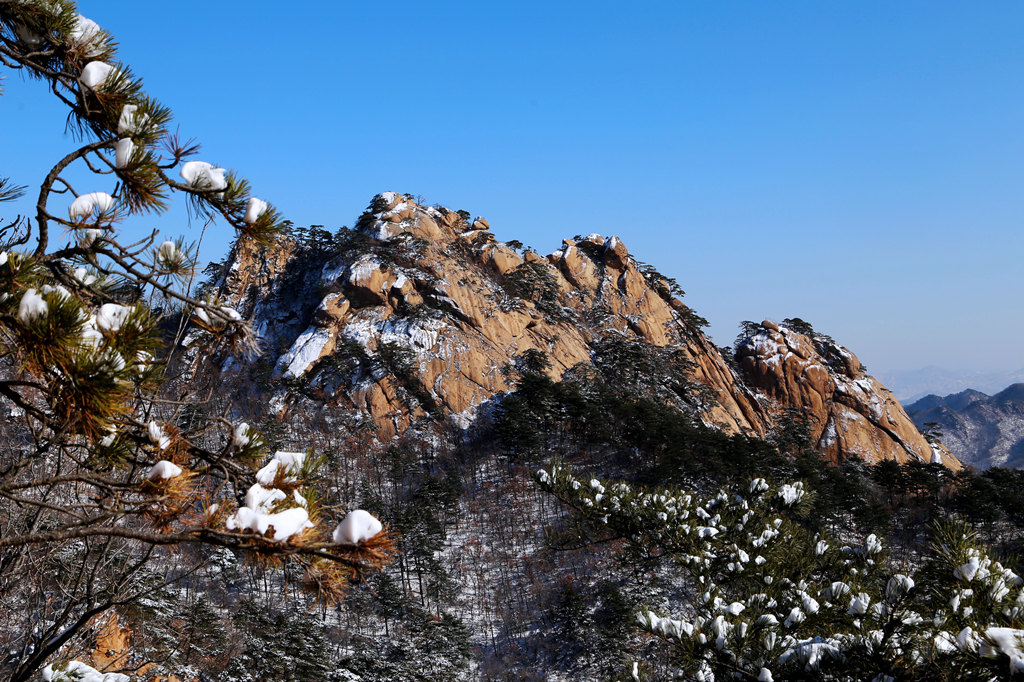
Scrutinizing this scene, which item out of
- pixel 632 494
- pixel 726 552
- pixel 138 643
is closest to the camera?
pixel 726 552

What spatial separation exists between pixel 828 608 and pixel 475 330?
3056 cm

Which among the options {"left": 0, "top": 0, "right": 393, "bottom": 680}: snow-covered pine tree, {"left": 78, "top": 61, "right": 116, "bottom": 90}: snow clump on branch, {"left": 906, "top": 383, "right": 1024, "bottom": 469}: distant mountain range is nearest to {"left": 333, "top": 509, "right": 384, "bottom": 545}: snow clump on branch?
{"left": 0, "top": 0, "right": 393, "bottom": 680}: snow-covered pine tree

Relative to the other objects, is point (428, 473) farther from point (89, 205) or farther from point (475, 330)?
point (89, 205)

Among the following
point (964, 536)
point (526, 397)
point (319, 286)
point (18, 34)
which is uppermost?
point (319, 286)

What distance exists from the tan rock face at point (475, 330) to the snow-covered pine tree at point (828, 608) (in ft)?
83.6

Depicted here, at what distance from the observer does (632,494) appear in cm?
669

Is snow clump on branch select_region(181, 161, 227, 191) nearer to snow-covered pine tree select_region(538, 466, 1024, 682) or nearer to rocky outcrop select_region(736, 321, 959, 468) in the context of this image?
snow-covered pine tree select_region(538, 466, 1024, 682)

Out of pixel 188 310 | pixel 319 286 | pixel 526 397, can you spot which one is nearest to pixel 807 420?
pixel 526 397

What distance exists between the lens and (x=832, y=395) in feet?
123

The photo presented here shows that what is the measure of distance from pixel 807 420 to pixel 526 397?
18853 mm

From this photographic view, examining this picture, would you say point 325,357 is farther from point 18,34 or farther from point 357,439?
point 18,34

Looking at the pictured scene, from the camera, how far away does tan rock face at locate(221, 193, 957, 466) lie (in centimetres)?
3155

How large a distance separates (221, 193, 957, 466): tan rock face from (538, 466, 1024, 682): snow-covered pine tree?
2549cm

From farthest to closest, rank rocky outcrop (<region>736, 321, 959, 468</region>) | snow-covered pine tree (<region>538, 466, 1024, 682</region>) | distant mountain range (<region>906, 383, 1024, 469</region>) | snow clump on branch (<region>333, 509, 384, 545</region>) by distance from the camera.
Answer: distant mountain range (<region>906, 383, 1024, 469</region>) → rocky outcrop (<region>736, 321, 959, 468</region>) → snow-covered pine tree (<region>538, 466, 1024, 682</region>) → snow clump on branch (<region>333, 509, 384, 545</region>)
